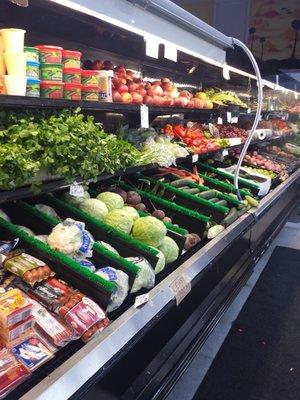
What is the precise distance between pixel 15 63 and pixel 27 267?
0.84 metres

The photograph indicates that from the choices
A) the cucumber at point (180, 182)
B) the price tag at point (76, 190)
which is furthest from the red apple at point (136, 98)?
the price tag at point (76, 190)

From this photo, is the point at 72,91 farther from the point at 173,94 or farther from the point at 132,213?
the point at 173,94

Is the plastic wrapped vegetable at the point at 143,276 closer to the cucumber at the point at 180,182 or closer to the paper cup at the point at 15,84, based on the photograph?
the paper cup at the point at 15,84

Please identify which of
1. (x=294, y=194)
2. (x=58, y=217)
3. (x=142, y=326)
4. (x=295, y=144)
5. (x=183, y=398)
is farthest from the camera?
(x=295, y=144)

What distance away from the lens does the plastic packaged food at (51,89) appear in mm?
1753

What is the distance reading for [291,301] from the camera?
3.66 meters

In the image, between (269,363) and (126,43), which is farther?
(126,43)

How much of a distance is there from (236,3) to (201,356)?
736 cm

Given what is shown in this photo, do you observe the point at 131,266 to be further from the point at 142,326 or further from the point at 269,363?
the point at 269,363

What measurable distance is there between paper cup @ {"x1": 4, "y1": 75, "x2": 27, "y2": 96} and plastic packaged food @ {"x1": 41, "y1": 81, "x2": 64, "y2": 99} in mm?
169

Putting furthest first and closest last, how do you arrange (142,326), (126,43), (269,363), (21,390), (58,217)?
(126,43), (269,363), (58,217), (142,326), (21,390)

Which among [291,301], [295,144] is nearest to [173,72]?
[291,301]

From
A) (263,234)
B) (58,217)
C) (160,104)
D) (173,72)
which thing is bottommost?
(263,234)

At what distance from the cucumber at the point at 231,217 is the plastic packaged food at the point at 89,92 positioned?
131 cm
